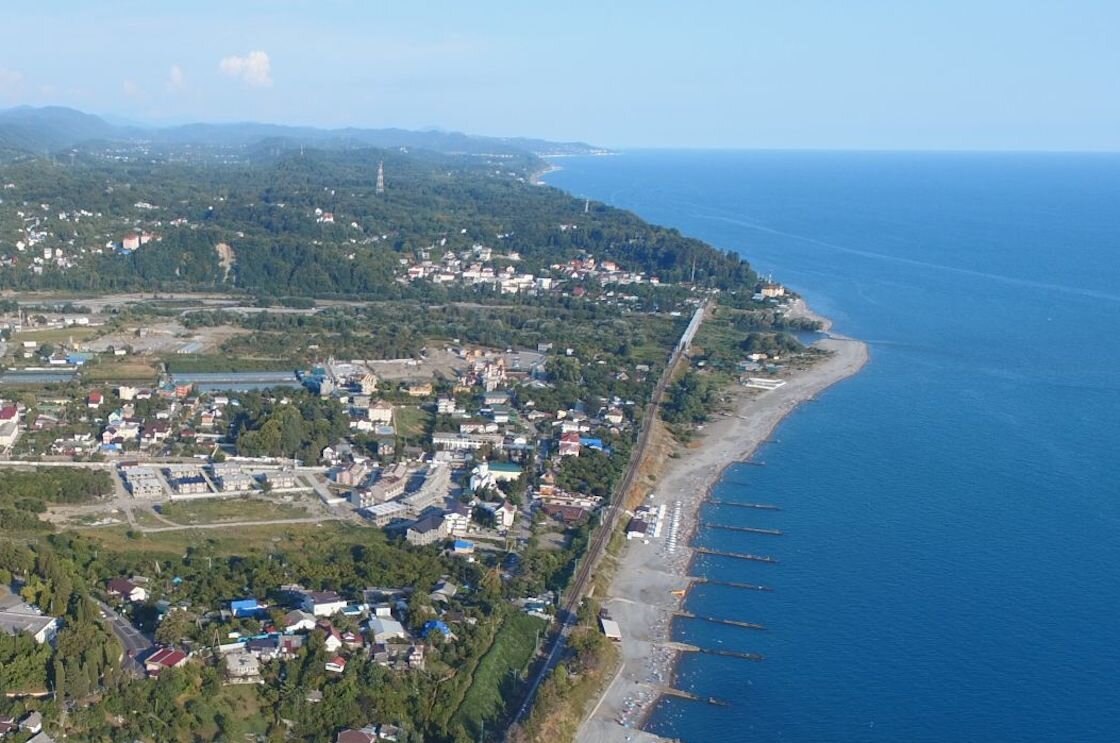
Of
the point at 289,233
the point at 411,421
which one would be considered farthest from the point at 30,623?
the point at 289,233

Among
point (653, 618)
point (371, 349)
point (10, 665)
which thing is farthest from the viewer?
point (371, 349)

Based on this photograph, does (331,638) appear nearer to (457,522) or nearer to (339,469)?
(457,522)

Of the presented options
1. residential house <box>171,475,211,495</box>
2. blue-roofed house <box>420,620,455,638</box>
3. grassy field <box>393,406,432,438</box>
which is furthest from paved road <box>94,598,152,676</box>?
grassy field <box>393,406,432,438</box>

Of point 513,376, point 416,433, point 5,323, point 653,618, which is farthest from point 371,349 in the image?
point 653,618

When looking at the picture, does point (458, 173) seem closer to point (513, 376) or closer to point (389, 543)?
point (513, 376)

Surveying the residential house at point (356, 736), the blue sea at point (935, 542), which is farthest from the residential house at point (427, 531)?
the residential house at point (356, 736)

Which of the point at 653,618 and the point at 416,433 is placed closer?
the point at 653,618
